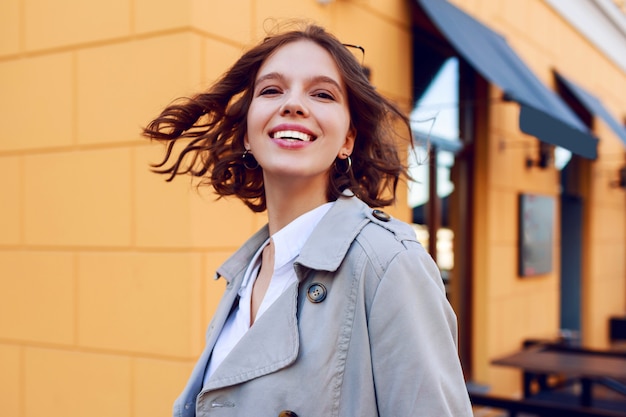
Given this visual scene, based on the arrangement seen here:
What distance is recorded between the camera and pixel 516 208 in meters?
6.51

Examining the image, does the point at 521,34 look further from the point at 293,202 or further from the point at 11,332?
the point at 293,202

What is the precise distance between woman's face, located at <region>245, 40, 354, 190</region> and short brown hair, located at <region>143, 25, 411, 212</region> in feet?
0.12

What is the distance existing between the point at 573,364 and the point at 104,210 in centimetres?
338

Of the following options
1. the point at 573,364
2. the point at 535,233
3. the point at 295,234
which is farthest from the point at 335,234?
the point at 535,233

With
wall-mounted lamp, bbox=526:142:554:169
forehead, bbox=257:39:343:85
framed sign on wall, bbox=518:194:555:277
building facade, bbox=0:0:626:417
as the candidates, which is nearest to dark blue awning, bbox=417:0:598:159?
building facade, bbox=0:0:626:417

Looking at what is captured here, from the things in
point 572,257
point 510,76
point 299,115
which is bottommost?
point 572,257

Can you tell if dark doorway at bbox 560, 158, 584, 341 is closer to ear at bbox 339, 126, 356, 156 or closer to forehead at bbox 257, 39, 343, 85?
ear at bbox 339, 126, 356, 156

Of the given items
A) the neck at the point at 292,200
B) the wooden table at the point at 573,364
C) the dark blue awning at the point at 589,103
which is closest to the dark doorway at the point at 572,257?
the dark blue awning at the point at 589,103

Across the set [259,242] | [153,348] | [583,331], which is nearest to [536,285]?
[583,331]

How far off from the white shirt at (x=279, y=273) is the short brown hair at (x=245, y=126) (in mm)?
89

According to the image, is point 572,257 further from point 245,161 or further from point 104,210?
point 245,161

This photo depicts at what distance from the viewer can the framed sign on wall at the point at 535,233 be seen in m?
6.49

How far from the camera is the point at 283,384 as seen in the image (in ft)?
4.45

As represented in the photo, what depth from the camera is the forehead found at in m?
1.58
